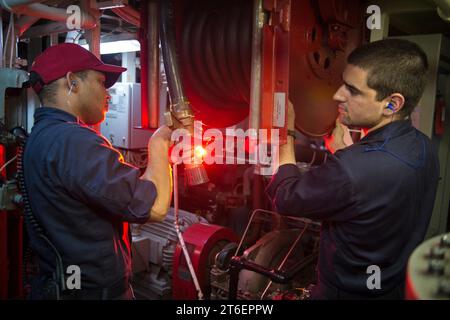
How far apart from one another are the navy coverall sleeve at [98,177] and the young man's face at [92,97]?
0.22 m

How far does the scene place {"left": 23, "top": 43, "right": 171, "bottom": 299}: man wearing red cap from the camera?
5.02 ft

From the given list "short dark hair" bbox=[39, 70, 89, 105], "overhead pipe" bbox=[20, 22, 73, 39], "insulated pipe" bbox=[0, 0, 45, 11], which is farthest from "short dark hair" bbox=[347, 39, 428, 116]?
"overhead pipe" bbox=[20, 22, 73, 39]

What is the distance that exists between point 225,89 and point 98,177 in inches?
36.0

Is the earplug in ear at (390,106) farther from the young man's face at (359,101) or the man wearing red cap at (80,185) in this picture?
the man wearing red cap at (80,185)

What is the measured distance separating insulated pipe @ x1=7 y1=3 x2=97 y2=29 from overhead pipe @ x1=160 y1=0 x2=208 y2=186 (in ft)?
2.49

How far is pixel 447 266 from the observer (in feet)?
2.72

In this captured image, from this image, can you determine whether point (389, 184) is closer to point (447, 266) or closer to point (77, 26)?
point (447, 266)

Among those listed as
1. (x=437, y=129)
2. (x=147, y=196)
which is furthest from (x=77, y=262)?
(x=437, y=129)

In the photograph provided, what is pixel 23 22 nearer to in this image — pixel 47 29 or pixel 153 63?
pixel 47 29

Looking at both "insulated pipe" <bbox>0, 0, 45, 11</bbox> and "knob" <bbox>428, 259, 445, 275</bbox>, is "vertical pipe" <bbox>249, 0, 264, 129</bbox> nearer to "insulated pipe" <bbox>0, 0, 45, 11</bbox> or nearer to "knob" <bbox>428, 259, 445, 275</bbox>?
"knob" <bbox>428, 259, 445, 275</bbox>

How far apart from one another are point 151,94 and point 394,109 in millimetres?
1138

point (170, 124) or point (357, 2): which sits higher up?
point (357, 2)

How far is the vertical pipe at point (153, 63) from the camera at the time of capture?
1869 mm

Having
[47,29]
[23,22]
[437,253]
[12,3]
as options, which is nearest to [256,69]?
[437,253]
